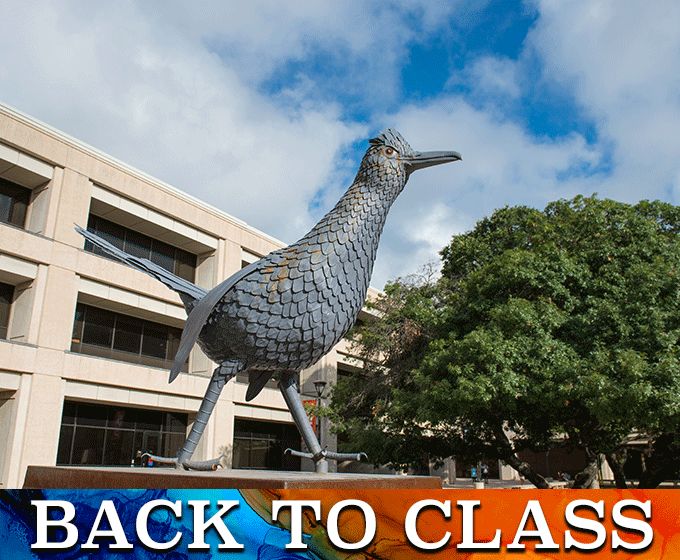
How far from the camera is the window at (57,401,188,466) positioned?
16391 mm

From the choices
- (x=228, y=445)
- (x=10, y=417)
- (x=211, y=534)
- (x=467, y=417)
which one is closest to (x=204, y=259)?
(x=228, y=445)

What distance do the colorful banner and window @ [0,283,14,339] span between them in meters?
14.2

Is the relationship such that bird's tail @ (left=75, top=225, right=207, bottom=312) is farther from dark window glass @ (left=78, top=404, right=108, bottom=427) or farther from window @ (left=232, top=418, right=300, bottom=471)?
window @ (left=232, top=418, right=300, bottom=471)

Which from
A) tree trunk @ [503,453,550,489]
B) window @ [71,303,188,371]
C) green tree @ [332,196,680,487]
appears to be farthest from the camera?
window @ [71,303,188,371]

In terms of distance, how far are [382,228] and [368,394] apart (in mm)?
11327

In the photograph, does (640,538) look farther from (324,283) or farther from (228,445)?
(228,445)

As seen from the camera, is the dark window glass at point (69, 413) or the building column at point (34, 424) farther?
the dark window glass at point (69, 413)

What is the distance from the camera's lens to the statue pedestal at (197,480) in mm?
3711

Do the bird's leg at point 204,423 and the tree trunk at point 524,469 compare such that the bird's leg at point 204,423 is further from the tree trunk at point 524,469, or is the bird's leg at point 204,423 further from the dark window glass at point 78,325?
the dark window glass at point 78,325

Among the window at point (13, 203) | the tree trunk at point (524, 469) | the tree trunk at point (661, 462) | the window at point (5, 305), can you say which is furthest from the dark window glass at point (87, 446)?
the tree trunk at point (661, 462)

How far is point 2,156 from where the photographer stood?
1475 centimetres

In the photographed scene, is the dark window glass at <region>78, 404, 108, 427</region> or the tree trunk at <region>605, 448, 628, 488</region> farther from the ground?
the dark window glass at <region>78, 404, 108, 427</region>

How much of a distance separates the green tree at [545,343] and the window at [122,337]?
7.73m

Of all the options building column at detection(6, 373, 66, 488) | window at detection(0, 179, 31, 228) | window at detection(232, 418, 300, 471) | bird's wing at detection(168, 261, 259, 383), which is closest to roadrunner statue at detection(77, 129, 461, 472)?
bird's wing at detection(168, 261, 259, 383)
